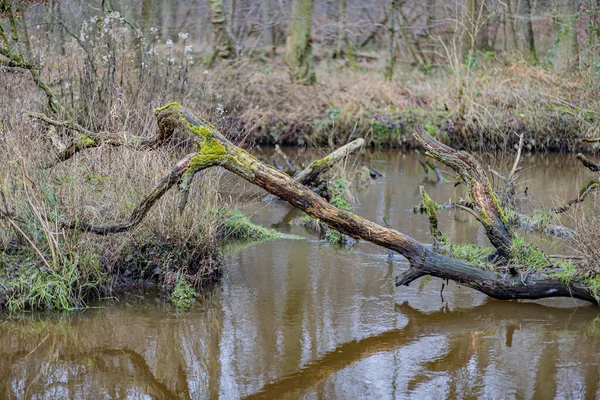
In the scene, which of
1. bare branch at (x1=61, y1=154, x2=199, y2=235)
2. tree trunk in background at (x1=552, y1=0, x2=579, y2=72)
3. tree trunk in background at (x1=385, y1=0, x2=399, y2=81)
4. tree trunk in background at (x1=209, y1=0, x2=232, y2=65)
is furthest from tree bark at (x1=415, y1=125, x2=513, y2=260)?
tree trunk in background at (x1=209, y1=0, x2=232, y2=65)

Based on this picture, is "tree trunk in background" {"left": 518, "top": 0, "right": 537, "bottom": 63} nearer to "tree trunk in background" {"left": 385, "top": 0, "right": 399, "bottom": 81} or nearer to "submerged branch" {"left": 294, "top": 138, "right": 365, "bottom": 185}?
"tree trunk in background" {"left": 385, "top": 0, "right": 399, "bottom": 81}

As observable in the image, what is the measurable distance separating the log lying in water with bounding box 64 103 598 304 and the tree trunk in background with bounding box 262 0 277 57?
19728mm

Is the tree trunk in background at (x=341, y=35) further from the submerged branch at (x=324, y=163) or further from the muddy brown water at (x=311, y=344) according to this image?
the muddy brown water at (x=311, y=344)

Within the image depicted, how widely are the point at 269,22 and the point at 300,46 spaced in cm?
493

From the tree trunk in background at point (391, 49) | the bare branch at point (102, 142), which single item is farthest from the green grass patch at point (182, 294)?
the tree trunk in background at point (391, 49)

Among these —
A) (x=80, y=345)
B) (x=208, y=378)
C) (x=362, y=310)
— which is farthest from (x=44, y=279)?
(x=362, y=310)

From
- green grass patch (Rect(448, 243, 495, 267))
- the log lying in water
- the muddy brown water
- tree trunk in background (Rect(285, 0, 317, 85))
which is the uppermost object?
tree trunk in background (Rect(285, 0, 317, 85))

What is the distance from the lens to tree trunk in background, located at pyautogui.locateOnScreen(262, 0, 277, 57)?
2683 cm

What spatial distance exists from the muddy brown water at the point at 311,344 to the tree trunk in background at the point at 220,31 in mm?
15361

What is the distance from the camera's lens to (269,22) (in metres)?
27.2

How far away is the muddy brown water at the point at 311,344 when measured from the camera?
555cm

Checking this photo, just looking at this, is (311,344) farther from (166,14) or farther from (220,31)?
(166,14)

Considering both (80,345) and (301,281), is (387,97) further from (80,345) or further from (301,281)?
(80,345)

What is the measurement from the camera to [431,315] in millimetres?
7191
